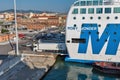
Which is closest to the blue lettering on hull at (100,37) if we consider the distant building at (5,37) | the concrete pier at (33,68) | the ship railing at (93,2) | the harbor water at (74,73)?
the harbor water at (74,73)

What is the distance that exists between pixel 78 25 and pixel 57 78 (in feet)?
27.1

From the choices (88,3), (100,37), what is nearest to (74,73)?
(100,37)

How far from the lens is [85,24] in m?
31.7

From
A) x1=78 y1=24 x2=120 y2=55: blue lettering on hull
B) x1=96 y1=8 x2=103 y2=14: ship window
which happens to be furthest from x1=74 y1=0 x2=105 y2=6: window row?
x1=78 y1=24 x2=120 y2=55: blue lettering on hull

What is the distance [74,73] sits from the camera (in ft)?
93.2

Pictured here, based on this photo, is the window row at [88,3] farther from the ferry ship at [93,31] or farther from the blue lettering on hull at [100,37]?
the blue lettering on hull at [100,37]

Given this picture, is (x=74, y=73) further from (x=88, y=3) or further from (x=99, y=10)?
(x=88, y=3)

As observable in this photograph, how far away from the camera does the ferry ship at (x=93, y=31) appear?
101 ft

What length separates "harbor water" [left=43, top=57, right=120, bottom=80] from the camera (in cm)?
2666

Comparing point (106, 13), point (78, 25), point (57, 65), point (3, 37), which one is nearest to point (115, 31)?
point (106, 13)

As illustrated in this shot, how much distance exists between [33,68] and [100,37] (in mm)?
8989

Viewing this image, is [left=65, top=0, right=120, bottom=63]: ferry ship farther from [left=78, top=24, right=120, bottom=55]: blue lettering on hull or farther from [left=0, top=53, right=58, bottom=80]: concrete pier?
[left=0, top=53, right=58, bottom=80]: concrete pier

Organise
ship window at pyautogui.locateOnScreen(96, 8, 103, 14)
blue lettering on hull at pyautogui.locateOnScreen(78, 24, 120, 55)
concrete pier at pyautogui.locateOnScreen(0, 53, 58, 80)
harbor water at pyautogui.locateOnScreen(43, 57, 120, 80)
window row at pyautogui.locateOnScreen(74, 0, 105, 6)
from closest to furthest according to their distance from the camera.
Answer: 1. concrete pier at pyautogui.locateOnScreen(0, 53, 58, 80)
2. harbor water at pyautogui.locateOnScreen(43, 57, 120, 80)
3. blue lettering on hull at pyautogui.locateOnScreen(78, 24, 120, 55)
4. ship window at pyautogui.locateOnScreen(96, 8, 103, 14)
5. window row at pyautogui.locateOnScreen(74, 0, 105, 6)

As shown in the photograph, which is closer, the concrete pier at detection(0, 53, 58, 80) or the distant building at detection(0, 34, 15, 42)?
the concrete pier at detection(0, 53, 58, 80)
